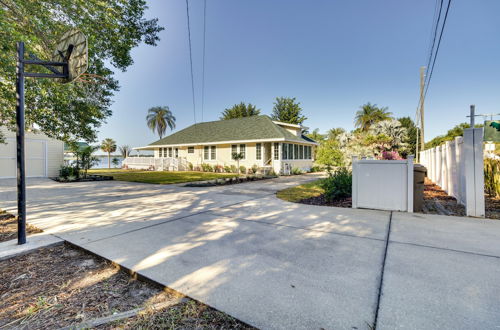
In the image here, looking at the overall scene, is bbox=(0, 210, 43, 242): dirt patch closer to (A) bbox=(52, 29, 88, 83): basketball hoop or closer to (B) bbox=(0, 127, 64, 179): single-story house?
(A) bbox=(52, 29, 88, 83): basketball hoop

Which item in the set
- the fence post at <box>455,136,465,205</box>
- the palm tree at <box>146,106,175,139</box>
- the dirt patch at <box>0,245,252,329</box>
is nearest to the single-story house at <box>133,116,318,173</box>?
the fence post at <box>455,136,465,205</box>

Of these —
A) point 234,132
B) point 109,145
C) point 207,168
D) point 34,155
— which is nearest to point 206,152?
point 207,168

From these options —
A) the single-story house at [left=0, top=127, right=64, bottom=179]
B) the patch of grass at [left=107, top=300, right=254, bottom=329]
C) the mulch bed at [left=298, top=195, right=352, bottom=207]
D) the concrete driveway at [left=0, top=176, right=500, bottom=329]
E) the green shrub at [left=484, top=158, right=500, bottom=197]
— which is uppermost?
the single-story house at [left=0, top=127, right=64, bottom=179]

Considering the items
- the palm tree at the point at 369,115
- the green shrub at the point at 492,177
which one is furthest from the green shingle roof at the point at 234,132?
the palm tree at the point at 369,115

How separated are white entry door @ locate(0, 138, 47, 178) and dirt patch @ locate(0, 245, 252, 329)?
53.2 ft

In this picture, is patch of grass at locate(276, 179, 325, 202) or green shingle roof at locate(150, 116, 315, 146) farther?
green shingle roof at locate(150, 116, 315, 146)

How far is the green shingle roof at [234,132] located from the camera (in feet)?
61.3

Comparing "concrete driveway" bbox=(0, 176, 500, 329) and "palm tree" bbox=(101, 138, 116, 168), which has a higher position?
"palm tree" bbox=(101, 138, 116, 168)

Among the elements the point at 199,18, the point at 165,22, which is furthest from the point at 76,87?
the point at 199,18

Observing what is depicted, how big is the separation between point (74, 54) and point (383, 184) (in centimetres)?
666

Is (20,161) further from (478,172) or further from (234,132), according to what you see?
(234,132)

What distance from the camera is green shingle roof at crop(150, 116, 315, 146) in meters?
18.7

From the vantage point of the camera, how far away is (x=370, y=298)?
6.10ft

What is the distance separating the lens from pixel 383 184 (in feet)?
17.5
